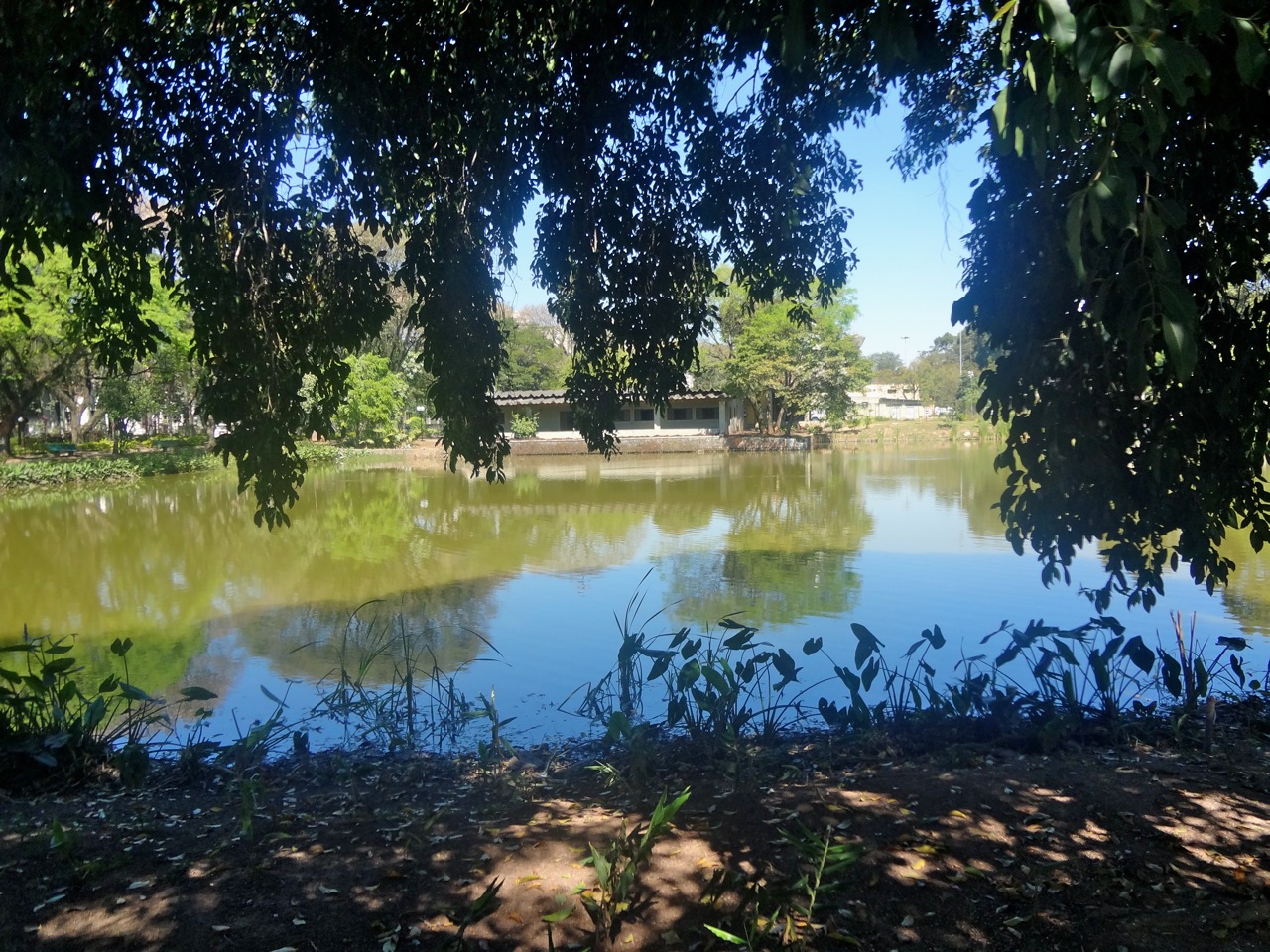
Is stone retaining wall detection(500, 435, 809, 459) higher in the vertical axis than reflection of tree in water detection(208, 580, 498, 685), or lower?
higher

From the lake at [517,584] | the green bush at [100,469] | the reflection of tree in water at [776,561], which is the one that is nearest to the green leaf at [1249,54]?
the lake at [517,584]

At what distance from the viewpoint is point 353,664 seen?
22.3 ft

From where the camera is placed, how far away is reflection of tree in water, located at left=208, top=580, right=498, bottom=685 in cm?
683

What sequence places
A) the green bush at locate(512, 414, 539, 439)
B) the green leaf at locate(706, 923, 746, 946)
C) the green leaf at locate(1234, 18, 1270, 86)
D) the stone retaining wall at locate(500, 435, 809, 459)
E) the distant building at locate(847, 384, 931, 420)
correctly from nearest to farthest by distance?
the green leaf at locate(1234, 18, 1270, 86) → the green leaf at locate(706, 923, 746, 946) → the stone retaining wall at locate(500, 435, 809, 459) → the green bush at locate(512, 414, 539, 439) → the distant building at locate(847, 384, 931, 420)

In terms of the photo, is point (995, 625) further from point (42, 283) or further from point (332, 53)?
point (42, 283)

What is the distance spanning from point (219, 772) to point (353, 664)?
104 inches

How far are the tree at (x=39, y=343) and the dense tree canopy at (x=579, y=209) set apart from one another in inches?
587

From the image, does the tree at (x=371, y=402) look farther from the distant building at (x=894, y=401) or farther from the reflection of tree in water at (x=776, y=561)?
the distant building at (x=894, y=401)

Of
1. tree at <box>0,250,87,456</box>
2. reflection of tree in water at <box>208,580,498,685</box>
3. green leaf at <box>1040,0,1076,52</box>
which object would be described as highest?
tree at <box>0,250,87,456</box>

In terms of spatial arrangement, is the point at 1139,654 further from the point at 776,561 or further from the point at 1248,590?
the point at 776,561

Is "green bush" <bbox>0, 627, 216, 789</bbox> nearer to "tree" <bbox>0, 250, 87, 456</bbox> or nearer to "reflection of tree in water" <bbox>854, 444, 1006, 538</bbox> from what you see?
"reflection of tree in water" <bbox>854, 444, 1006, 538</bbox>

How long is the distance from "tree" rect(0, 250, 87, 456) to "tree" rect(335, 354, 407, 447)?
26.6 ft

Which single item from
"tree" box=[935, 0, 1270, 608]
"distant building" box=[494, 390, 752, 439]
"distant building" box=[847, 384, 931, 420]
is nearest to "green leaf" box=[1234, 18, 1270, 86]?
"tree" box=[935, 0, 1270, 608]

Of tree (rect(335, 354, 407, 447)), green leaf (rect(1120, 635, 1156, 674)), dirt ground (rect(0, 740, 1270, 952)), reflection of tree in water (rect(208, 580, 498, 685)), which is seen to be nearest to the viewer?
dirt ground (rect(0, 740, 1270, 952))
